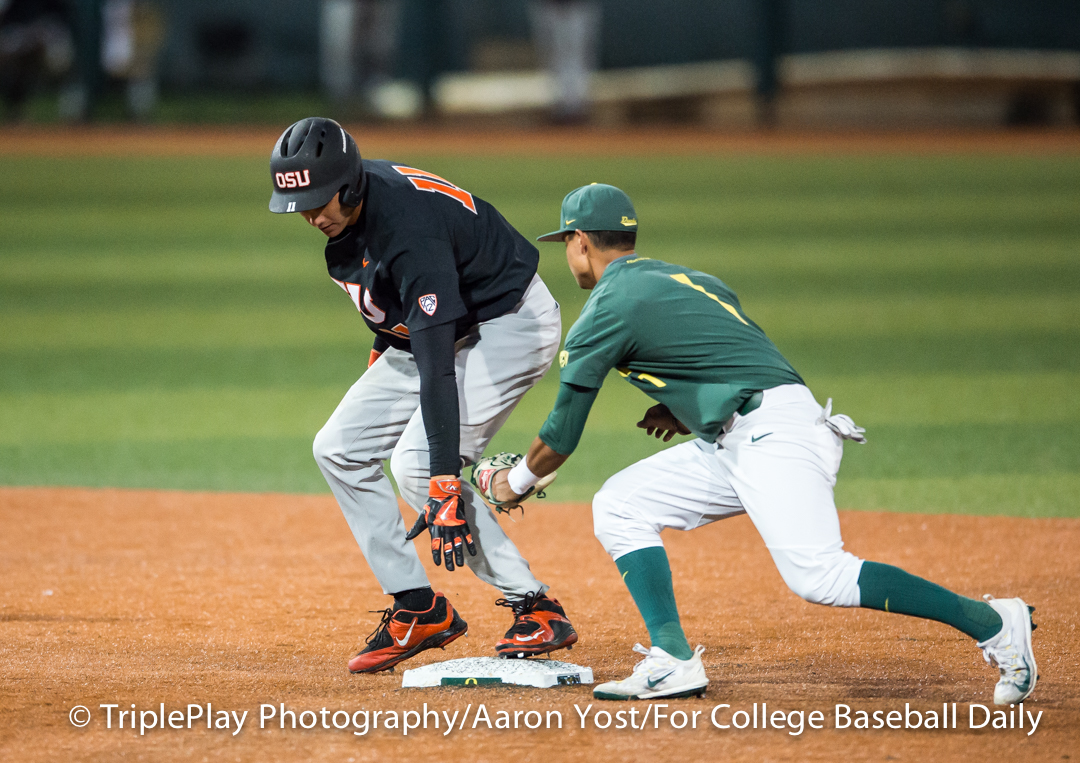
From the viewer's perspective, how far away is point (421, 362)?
148 inches

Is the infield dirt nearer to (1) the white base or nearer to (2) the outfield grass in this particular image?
(1) the white base

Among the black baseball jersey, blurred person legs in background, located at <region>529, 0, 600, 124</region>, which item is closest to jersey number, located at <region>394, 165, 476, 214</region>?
the black baseball jersey

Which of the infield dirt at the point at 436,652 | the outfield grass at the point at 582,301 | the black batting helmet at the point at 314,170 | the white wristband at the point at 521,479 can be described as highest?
the black batting helmet at the point at 314,170

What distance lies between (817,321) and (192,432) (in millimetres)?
5267

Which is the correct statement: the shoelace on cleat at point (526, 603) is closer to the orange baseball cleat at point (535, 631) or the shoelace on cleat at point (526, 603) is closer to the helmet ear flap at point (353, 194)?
the orange baseball cleat at point (535, 631)

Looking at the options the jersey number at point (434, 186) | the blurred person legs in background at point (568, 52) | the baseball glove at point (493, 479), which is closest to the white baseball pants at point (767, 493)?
the baseball glove at point (493, 479)

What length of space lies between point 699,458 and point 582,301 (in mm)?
8008

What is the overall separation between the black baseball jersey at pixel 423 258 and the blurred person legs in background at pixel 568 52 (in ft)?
46.7

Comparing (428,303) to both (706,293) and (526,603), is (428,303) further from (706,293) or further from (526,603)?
(526,603)

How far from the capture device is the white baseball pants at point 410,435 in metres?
4.08

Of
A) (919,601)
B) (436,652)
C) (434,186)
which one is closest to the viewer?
(919,601)

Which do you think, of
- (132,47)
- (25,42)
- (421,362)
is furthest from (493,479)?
(132,47)

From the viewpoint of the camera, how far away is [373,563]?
4.16 meters

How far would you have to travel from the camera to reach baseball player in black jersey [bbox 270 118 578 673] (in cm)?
377
